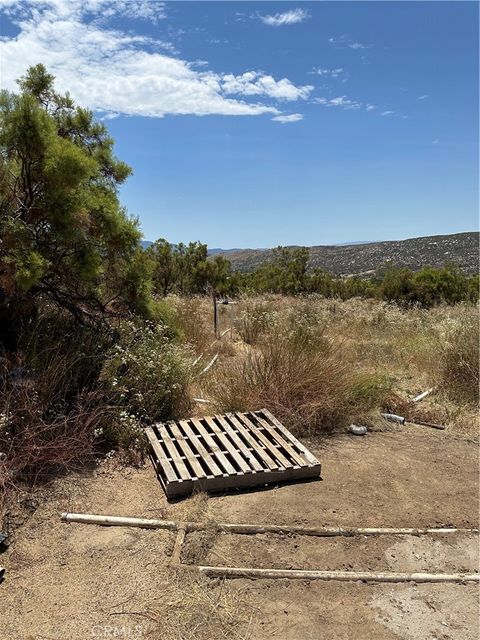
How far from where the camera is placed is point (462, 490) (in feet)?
12.6

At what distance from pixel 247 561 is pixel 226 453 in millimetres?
1277

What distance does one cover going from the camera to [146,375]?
4.74 meters

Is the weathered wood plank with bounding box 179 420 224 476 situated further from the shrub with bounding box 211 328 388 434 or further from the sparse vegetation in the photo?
the shrub with bounding box 211 328 388 434

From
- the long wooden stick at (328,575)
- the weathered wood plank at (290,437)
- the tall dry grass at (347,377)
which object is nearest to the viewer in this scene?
the long wooden stick at (328,575)

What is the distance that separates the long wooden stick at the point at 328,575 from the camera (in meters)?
2.74

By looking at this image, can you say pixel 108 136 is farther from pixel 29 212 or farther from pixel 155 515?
pixel 155 515

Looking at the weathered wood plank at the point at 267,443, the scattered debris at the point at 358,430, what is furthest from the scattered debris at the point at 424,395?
the weathered wood plank at the point at 267,443

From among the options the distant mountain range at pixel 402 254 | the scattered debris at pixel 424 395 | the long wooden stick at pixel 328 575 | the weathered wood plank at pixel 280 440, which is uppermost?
the distant mountain range at pixel 402 254

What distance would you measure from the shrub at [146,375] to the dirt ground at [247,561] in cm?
78

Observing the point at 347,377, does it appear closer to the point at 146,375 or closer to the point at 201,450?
the point at 201,450

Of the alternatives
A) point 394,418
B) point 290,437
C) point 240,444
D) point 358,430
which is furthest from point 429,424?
point 240,444

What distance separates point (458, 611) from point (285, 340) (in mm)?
3350

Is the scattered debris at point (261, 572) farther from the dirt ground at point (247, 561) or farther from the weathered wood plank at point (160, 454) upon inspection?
the weathered wood plank at point (160, 454)

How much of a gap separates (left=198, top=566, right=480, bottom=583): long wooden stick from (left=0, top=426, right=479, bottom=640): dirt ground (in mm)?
44
